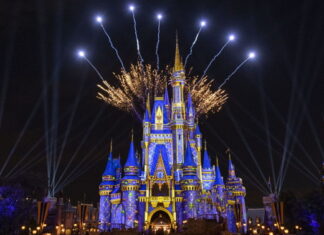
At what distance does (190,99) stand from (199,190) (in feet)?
63.3

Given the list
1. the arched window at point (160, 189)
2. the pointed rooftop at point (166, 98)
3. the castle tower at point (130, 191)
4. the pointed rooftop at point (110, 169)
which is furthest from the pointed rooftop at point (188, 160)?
the pointed rooftop at point (110, 169)

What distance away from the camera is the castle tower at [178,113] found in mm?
55656

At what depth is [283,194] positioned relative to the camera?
6500cm

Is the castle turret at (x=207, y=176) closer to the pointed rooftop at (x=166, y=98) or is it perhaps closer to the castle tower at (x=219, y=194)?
the castle tower at (x=219, y=194)

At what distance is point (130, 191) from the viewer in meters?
50.2

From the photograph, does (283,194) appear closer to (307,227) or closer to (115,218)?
(307,227)

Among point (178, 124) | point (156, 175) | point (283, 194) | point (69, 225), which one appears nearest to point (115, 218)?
point (156, 175)

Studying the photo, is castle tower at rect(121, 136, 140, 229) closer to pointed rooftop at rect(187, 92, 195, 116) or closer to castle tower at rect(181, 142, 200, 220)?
castle tower at rect(181, 142, 200, 220)

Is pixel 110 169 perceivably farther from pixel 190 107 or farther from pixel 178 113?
pixel 190 107

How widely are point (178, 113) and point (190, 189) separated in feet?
47.3

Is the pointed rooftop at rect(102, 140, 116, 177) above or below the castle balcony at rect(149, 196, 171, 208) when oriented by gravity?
above

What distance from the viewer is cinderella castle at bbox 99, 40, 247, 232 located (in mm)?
50062

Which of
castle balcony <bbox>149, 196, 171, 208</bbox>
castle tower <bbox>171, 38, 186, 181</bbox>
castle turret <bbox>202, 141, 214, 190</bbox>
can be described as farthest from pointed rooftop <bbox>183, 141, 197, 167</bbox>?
castle turret <bbox>202, 141, 214, 190</bbox>

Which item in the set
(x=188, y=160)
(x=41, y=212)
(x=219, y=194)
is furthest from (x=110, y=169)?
(x=41, y=212)
